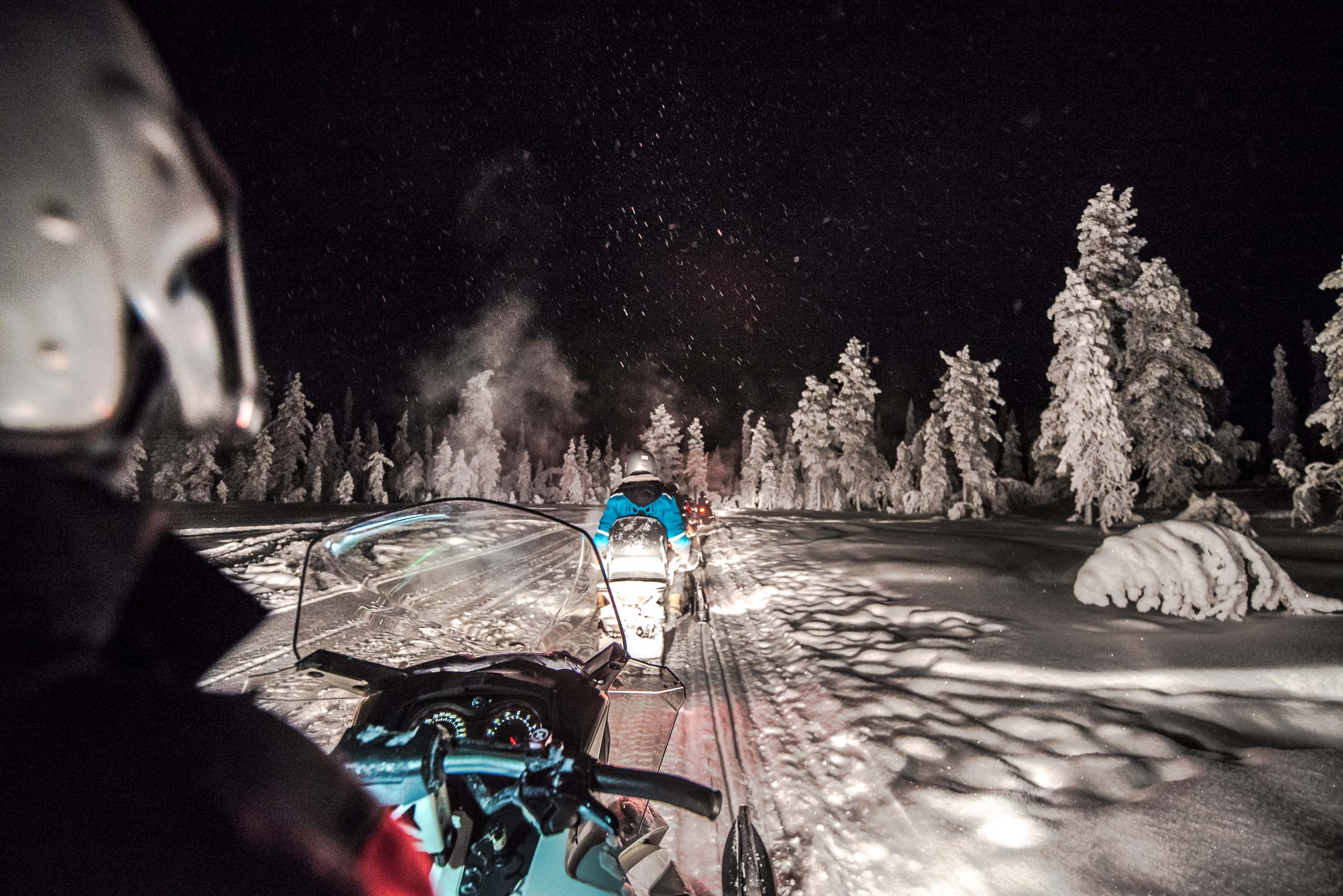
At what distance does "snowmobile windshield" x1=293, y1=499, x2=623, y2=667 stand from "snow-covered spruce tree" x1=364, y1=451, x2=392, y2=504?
63.1 m

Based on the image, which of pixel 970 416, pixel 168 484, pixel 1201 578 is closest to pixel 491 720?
pixel 1201 578

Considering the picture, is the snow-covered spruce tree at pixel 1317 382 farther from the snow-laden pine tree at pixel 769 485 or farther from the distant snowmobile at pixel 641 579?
the distant snowmobile at pixel 641 579

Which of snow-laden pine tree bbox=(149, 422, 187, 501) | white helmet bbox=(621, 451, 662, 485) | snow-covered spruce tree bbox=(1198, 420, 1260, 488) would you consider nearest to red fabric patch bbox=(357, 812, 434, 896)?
white helmet bbox=(621, 451, 662, 485)

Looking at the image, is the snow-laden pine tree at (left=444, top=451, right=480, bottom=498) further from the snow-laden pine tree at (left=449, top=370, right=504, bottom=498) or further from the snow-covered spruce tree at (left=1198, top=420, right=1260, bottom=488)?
the snow-covered spruce tree at (left=1198, top=420, right=1260, bottom=488)

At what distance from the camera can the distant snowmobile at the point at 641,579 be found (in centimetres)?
577

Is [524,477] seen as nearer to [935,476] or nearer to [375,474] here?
[375,474]

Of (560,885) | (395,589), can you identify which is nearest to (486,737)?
(560,885)

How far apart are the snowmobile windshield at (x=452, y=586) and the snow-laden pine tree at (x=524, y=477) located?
76256 millimetres

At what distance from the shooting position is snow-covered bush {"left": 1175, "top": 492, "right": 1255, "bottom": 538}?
606 inches

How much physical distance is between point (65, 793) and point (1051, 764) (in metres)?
5.22

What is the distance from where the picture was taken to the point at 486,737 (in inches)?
78.9

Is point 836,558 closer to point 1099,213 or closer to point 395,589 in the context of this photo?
point 395,589

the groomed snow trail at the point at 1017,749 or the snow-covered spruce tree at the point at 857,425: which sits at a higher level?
the snow-covered spruce tree at the point at 857,425

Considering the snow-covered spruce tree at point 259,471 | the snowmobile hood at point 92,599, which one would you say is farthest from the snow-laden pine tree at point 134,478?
the snowmobile hood at point 92,599
